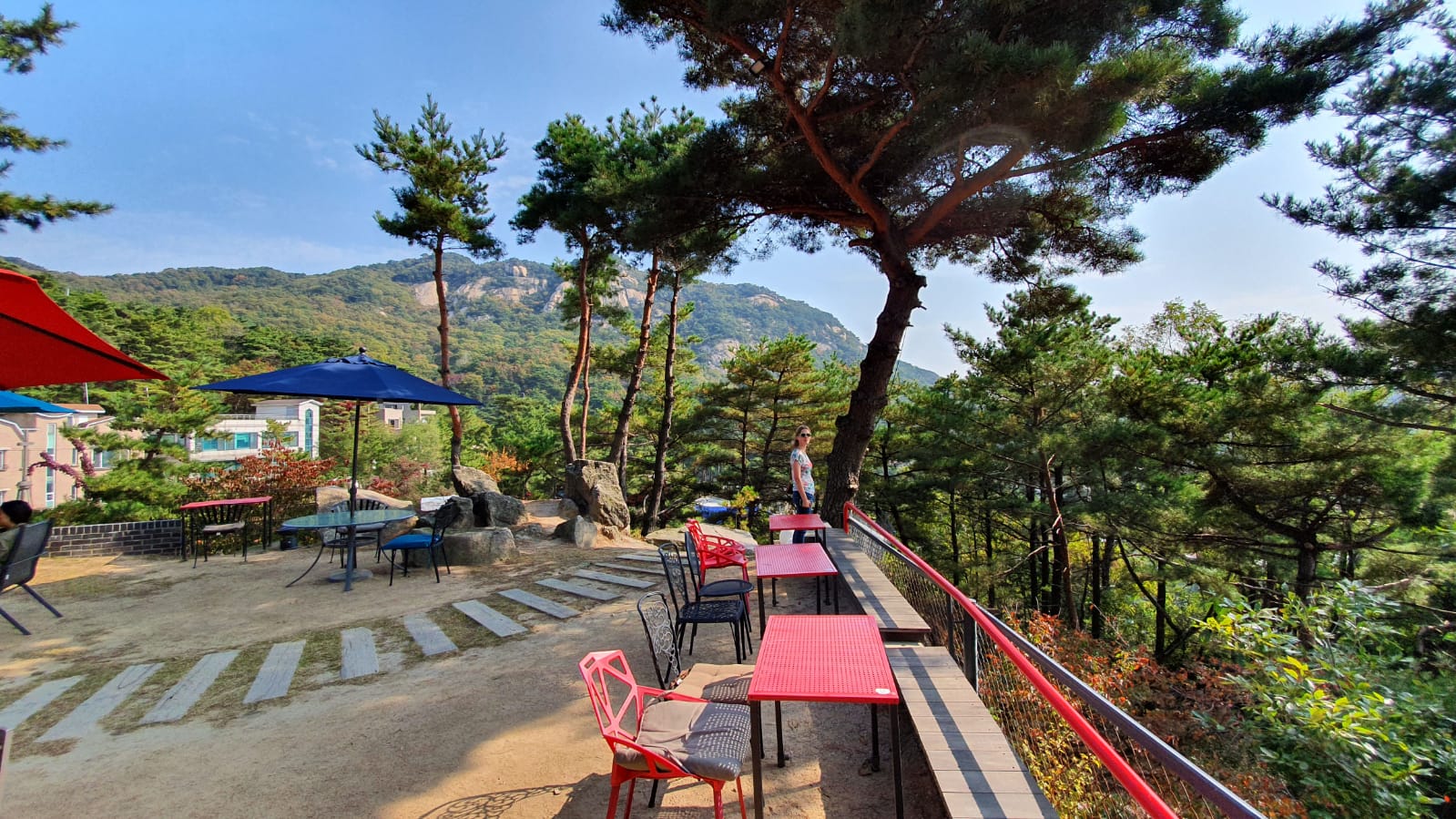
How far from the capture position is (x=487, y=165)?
41.5 feet

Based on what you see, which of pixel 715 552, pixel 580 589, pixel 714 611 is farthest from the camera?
pixel 580 589

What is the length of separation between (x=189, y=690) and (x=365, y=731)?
1.55m

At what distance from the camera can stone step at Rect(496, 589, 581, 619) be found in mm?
5262

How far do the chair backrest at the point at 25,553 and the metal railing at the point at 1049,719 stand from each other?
698 cm

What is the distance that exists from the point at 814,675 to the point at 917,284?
17.1ft

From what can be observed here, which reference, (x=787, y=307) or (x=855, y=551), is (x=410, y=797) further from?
(x=787, y=307)

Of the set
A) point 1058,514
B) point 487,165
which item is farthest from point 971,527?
point 487,165

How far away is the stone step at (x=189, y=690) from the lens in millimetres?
3342

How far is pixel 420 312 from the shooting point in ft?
230

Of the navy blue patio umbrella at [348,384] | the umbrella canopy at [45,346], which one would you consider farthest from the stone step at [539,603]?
the umbrella canopy at [45,346]

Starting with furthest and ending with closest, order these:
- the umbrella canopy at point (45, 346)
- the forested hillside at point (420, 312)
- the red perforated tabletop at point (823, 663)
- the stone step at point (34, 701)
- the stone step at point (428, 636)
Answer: the forested hillside at point (420, 312) → the stone step at point (428, 636) → the stone step at point (34, 701) → the umbrella canopy at point (45, 346) → the red perforated tabletop at point (823, 663)

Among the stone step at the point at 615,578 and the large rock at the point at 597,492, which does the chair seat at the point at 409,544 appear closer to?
the stone step at the point at 615,578

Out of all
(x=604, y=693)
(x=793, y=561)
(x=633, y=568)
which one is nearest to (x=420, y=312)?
(x=633, y=568)

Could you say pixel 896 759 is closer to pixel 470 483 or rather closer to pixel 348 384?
pixel 348 384
